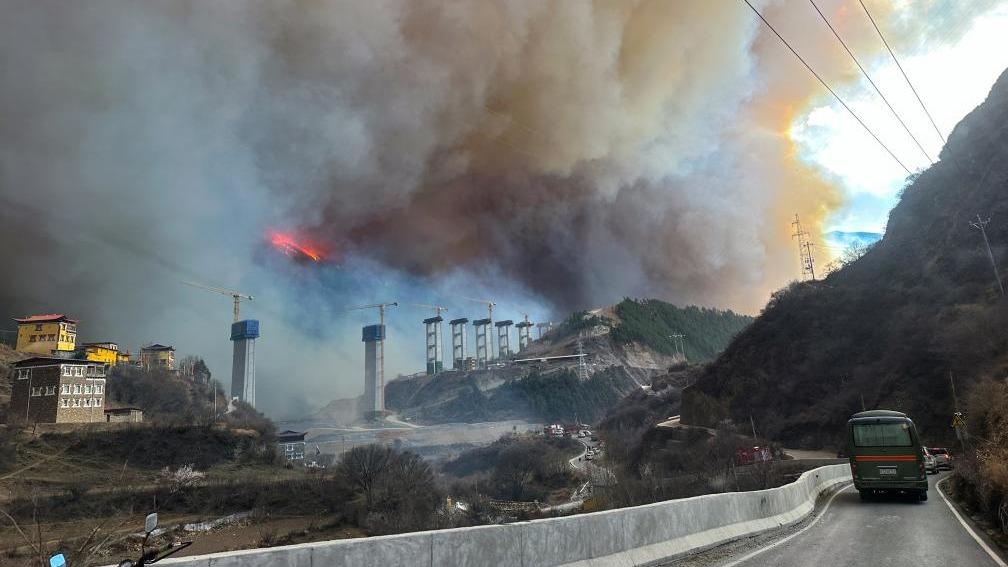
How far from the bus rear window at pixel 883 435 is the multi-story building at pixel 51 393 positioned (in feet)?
353

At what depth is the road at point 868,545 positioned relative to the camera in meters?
10.2

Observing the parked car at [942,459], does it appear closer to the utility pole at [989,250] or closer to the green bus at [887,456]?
the green bus at [887,456]

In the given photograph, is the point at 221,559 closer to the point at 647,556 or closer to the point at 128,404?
the point at 647,556

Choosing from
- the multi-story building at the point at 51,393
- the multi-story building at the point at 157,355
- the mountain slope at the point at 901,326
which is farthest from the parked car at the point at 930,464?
the multi-story building at the point at 157,355

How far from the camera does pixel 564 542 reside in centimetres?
793

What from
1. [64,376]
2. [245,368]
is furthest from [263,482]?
[245,368]

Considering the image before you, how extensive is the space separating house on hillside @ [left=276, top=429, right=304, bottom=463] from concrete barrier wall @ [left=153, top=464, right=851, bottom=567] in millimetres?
114302

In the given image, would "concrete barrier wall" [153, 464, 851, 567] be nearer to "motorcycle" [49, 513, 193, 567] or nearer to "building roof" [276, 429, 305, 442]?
"motorcycle" [49, 513, 193, 567]

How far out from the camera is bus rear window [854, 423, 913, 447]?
2053 cm

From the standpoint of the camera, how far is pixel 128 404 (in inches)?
4732

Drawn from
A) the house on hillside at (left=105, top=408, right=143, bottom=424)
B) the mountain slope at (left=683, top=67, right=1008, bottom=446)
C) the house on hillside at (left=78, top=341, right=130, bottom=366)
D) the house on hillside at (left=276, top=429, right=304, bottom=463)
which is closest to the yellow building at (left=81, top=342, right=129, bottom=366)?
the house on hillside at (left=78, top=341, right=130, bottom=366)

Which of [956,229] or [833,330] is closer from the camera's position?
[956,229]

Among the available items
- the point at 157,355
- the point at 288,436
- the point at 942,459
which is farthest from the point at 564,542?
the point at 157,355

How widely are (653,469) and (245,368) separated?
166 m
